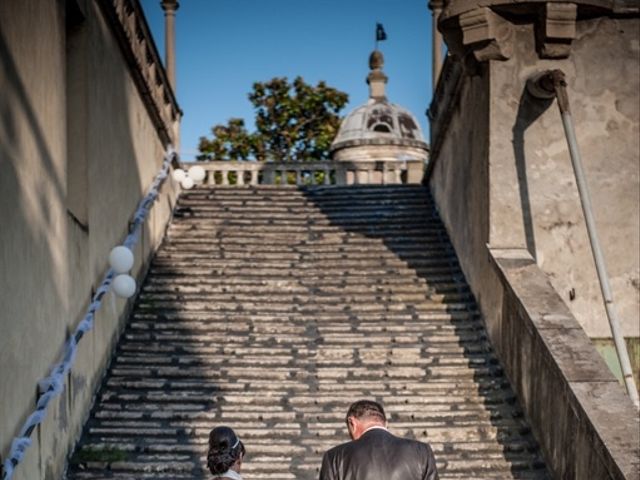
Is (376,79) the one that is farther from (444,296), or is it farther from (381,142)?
(444,296)

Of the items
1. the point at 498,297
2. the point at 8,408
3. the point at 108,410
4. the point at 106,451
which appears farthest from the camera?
the point at 498,297

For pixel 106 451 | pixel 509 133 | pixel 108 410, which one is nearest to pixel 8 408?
pixel 106 451

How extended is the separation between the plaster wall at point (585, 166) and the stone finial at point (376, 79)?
25442 millimetres

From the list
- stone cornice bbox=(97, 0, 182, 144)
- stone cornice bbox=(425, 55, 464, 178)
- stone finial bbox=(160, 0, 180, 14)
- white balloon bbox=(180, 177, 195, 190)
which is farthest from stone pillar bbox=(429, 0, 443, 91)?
white balloon bbox=(180, 177, 195, 190)

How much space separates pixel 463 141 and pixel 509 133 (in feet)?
6.20

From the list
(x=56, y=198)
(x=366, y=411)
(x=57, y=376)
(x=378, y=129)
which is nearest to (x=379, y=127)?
(x=378, y=129)

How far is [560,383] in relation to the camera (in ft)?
25.4

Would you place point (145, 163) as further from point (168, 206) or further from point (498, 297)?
point (498, 297)

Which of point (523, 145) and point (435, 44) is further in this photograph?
point (435, 44)

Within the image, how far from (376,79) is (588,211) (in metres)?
27.2

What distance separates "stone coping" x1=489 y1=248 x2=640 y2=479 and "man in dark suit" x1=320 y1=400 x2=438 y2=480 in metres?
1.95

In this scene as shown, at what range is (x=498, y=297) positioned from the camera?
9961 mm

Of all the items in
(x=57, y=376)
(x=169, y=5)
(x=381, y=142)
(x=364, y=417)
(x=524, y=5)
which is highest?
(x=381, y=142)

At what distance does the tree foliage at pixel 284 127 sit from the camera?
127 feet
